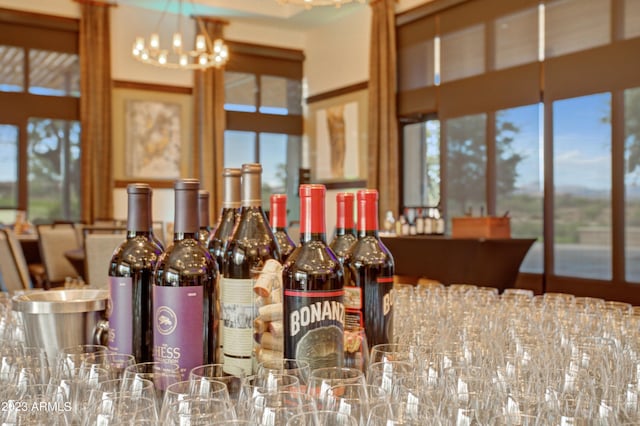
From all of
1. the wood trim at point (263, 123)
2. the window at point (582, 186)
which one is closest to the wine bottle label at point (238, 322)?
the window at point (582, 186)

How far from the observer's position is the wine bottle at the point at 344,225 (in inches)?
59.6

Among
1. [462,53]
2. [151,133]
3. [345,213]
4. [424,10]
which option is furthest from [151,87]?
[345,213]

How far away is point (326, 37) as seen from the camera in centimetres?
1072

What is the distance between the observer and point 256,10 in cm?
997

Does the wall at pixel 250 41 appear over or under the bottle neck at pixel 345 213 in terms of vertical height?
over

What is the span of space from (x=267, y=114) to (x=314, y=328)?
10034 millimetres

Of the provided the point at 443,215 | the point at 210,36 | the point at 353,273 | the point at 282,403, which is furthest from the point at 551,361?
the point at 210,36

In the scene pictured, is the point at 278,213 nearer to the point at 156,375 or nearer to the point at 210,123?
the point at 156,375

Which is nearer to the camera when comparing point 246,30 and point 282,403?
point 282,403

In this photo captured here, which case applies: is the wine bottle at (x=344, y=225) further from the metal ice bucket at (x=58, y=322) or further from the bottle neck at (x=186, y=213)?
the metal ice bucket at (x=58, y=322)

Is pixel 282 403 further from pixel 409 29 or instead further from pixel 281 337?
pixel 409 29

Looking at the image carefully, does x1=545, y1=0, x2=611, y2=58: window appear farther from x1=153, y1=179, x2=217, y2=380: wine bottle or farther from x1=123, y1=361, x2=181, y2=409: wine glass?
x1=123, y1=361, x2=181, y2=409: wine glass

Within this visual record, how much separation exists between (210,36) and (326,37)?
202 cm

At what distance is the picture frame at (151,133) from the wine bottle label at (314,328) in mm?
9092
